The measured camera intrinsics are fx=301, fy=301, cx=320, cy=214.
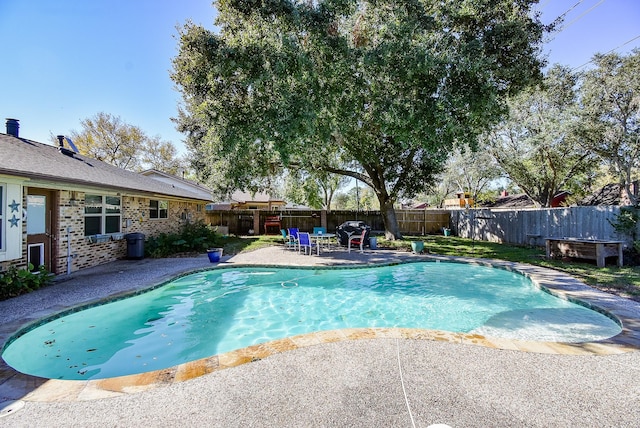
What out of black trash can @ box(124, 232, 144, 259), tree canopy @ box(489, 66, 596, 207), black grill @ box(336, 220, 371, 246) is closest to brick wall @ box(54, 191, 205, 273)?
black trash can @ box(124, 232, 144, 259)

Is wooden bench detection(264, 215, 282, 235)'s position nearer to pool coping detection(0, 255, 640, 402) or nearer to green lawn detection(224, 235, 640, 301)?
green lawn detection(224, 235, 640, 301)

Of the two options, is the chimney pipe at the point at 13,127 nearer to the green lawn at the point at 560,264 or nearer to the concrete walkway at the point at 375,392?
the green lawn at the point at 560,264

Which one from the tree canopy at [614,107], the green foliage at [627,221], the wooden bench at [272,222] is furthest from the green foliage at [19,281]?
the tree canopy at [614,107]

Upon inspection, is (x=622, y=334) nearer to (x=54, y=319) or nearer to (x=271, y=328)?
(x=271, y=328)

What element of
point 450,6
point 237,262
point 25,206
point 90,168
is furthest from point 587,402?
point 90,168

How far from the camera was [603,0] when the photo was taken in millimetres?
8953

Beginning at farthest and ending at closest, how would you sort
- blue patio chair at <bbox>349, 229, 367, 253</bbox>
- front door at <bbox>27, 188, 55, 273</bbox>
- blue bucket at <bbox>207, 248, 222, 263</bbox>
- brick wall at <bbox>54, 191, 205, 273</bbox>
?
blue patio chair at <bbox>349, 229, 367, 253</bbox>, blue bucket at <bbox>207, 248, 222, 263</bbox>, brick wall at <bbox>54, 191, 205, 273</bbox>, front door at <bbox>27, 188, 55, 273</bbox>

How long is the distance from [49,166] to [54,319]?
14.4 feet

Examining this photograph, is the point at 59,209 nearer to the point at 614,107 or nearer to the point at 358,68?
the point at 358,68

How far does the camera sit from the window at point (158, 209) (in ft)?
40.5

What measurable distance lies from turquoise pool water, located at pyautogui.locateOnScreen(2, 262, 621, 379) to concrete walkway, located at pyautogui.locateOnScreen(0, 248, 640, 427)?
1.29 m

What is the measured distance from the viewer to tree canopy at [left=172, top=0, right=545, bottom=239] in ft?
29.2

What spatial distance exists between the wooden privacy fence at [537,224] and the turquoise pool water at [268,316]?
4385 mm

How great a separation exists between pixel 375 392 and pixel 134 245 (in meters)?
10.2
